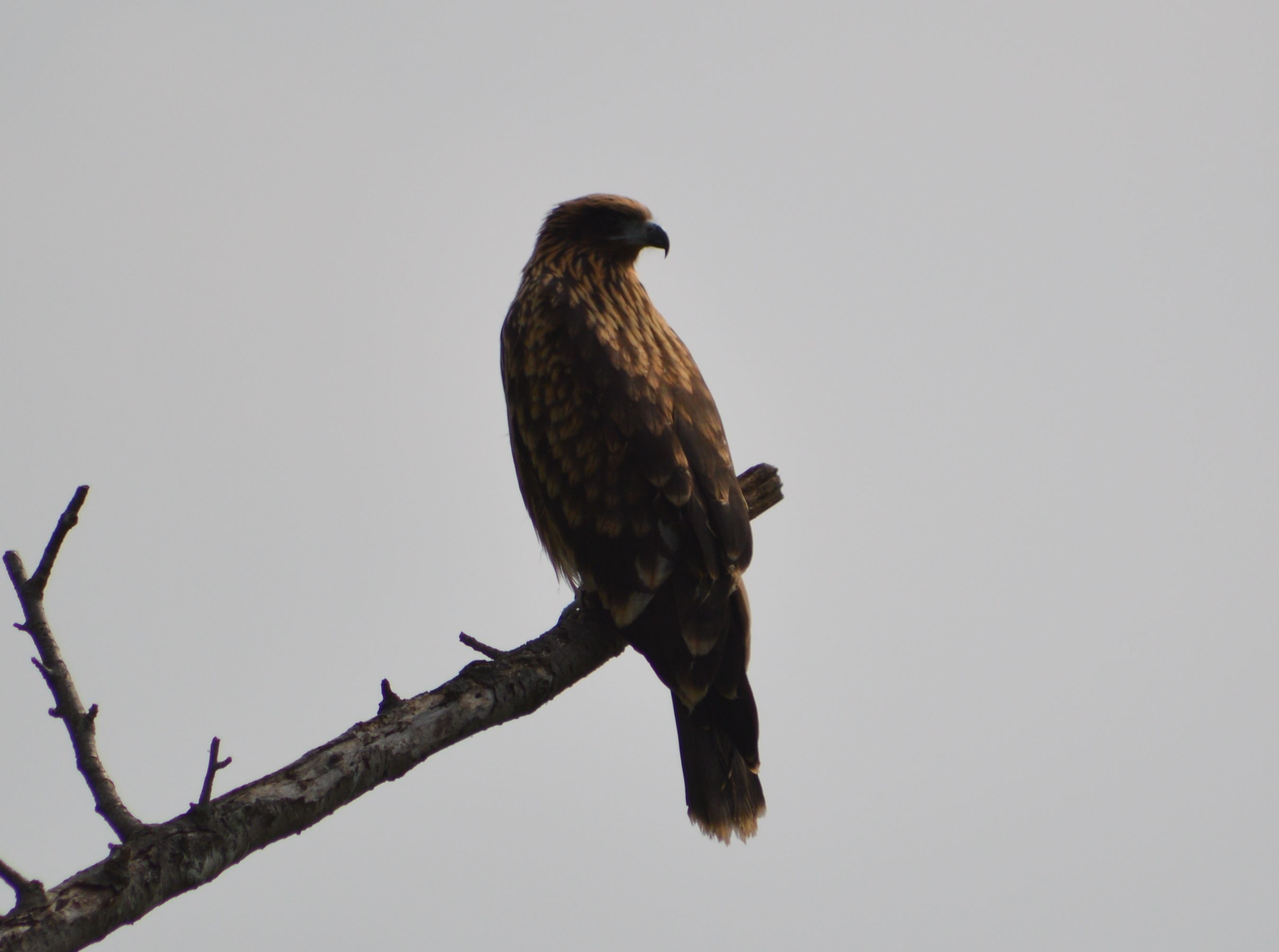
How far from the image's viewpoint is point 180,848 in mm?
2611

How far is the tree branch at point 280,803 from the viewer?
240 cm

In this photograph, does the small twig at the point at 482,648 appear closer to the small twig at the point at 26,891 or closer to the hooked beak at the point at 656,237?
the small twig at the point at 26,891

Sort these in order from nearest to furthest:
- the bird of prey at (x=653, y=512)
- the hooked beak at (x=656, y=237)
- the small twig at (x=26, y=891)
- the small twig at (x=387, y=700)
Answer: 1. the small twig at (x=26, y=891)
2. the small twig at (x=387, y=700)
3. the bird of prey at (x=653, y=512)
4. the hooked beak at (x=656, y=237)

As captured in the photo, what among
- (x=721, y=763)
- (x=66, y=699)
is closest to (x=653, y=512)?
(x=721, y=763)

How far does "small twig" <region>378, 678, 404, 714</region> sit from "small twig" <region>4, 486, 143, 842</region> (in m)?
0.66

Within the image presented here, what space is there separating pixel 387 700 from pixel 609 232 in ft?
11.6

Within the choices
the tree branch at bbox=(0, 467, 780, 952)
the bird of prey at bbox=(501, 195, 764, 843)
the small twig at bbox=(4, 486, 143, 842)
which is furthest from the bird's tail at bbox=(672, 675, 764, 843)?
the small twig at bbox=(4, 486, 143, 842)

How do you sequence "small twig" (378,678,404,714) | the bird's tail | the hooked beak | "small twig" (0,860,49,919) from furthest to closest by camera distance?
the hooked beak → the bird's tail → "small twig" (378,678,404,714) → "small twig" (0,860,49,919)

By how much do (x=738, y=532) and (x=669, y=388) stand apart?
0.73 m

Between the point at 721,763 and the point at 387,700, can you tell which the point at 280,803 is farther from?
the point at 721,763

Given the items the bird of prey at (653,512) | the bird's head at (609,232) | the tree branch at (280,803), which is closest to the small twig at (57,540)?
the tree branch at (280,803)

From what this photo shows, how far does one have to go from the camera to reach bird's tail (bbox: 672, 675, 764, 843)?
4.46 meters

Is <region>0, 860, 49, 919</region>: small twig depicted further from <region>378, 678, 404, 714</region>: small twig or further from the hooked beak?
the hooked beak

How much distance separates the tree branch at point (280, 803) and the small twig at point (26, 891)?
0.04ft
